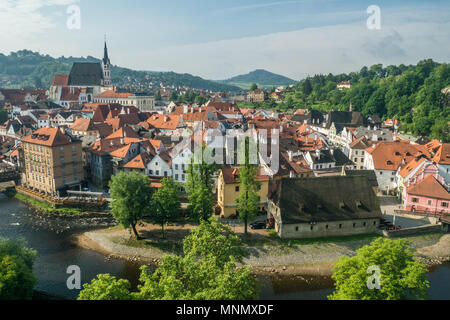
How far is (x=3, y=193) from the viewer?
211ft

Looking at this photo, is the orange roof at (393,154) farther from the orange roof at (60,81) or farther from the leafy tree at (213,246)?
the orange roof at (60,81)

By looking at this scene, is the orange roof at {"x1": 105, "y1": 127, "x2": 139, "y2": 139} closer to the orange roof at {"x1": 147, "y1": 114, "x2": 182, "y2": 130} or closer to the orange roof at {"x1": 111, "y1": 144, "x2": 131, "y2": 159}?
the orange roof at {"x1": 111, "y1": 144, "x2": 131, "y2": 159}

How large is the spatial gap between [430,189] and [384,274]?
99.2ft

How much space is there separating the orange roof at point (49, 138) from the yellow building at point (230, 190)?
2922 centimetres

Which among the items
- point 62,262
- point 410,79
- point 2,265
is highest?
point 410,79

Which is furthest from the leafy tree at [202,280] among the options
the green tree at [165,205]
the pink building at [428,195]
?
the pink building at [428,195]

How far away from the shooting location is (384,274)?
25094 mm

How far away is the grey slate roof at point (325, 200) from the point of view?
140 feet

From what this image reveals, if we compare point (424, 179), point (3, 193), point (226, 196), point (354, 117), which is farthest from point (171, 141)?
point (354, 117)

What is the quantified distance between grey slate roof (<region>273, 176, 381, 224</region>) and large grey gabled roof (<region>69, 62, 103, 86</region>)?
6482 inches

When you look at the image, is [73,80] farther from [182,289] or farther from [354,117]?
[182,289]

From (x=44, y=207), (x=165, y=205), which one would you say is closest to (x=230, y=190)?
(x=165, y=205)

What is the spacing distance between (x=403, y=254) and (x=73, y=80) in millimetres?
186101

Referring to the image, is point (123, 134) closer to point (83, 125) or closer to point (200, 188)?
point (83, 125)
